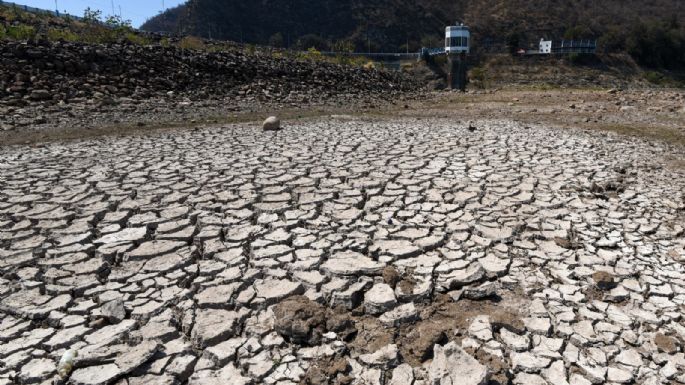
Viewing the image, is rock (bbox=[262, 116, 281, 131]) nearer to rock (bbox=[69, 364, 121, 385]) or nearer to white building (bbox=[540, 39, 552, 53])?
rock (bbox=[69, 364, 121, 385])

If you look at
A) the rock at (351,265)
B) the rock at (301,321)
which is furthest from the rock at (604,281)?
the rock at (301,321)

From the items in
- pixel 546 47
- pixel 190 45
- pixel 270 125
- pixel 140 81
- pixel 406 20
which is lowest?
pixel 270 125

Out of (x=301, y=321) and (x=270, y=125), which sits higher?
(x=270, y=125)

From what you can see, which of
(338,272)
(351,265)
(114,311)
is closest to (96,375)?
(114,311)

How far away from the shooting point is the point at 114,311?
2434 millimetres

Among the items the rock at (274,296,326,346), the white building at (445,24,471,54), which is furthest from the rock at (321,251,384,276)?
the white building at (445,24,471,54)

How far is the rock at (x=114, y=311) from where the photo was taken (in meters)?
2.39

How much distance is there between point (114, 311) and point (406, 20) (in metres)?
52.9

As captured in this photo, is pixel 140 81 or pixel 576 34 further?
pixel 576 34

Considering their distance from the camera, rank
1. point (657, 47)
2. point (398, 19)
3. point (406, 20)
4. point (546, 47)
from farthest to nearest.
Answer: point (406, 20), point (398, 19), point (546, 47), point (657, 47)

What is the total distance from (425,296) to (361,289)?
38 centimetres

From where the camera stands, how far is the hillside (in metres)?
46.4

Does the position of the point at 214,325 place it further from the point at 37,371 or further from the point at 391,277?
the point at 391,277

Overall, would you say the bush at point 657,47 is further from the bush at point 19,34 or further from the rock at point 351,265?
the rock at point 351,265
